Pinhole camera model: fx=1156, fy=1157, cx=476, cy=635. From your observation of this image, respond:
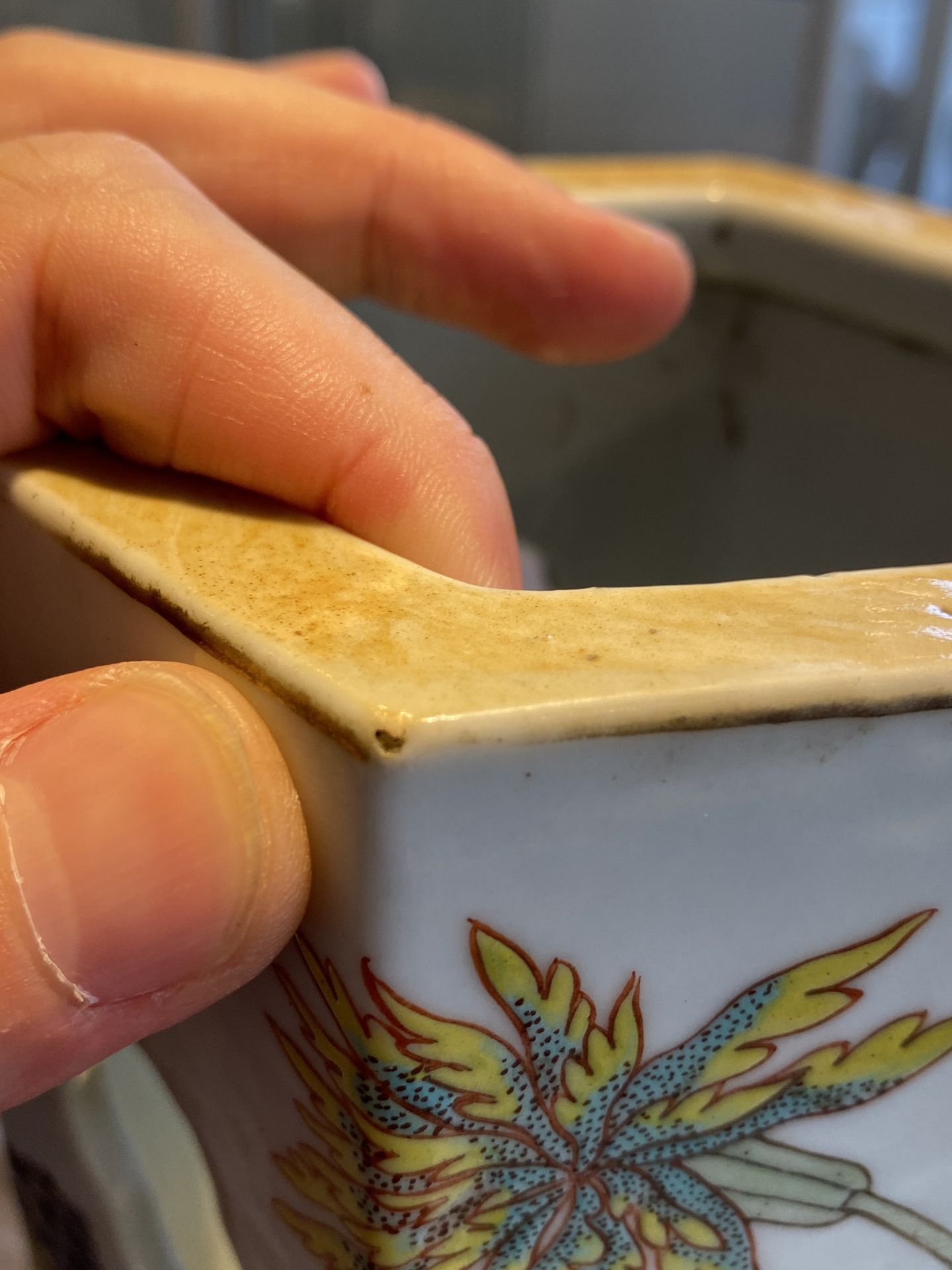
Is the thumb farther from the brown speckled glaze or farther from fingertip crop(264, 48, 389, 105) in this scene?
fingertip crop(264, 48, 389, 105)

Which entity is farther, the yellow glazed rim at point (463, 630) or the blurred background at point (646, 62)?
the blurred background at point (646, 62)

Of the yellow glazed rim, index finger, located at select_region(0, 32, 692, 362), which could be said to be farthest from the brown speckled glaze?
index finger, located at select_region(0, 32, 692, 362)

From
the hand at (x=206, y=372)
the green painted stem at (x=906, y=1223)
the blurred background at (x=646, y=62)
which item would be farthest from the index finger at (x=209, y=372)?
the blurred background at (x=646, y=62)

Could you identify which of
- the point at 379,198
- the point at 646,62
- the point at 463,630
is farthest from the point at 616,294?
the point at 646,62

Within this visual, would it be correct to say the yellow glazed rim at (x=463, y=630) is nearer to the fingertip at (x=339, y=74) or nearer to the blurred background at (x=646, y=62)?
the fingertip at (x=339, y=74)

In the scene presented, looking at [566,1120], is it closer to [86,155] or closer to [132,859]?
[132,859]

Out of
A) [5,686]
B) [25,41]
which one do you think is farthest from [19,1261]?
[25,41]

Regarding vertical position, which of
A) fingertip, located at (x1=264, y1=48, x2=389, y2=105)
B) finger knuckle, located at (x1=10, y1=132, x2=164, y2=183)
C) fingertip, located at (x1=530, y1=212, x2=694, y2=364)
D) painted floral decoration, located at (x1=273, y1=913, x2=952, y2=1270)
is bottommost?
painted floral decoration, located at (x1=273, y1=913, x2=952, y2=1270)
